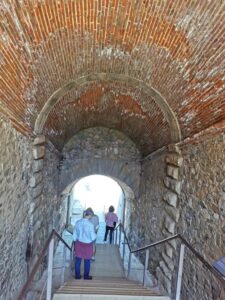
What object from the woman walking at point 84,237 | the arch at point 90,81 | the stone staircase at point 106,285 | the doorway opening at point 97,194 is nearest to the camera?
the stone staircase at point 106,285

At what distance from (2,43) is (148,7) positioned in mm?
1306

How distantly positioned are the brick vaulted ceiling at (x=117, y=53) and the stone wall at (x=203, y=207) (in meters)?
0.34

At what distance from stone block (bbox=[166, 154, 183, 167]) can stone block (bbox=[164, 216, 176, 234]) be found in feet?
3.11

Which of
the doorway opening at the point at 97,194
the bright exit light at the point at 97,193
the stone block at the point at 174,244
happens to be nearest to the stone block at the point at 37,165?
the stone block at the point at 174,244

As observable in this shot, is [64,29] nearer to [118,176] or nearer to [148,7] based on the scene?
[148,7]

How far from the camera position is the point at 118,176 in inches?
326

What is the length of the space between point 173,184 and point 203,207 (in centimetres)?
138

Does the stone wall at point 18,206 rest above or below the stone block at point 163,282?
above

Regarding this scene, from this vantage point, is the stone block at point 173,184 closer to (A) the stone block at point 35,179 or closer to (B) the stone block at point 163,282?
(B) the stone block at point 163,282

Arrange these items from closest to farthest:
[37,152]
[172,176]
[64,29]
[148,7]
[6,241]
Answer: [148,7] → [64,29] → [6,241] → [37,152] → [172,176]

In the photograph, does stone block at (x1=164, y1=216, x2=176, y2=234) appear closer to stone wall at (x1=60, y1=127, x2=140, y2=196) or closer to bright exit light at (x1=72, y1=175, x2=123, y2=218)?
stone wall at (x1=60, y1=127, x2=140, y2=196)

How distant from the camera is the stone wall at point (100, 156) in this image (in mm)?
8062

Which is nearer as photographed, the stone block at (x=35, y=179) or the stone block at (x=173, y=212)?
the stone block at (x=35, y=179)

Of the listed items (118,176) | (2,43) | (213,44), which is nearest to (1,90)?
(2,43)
